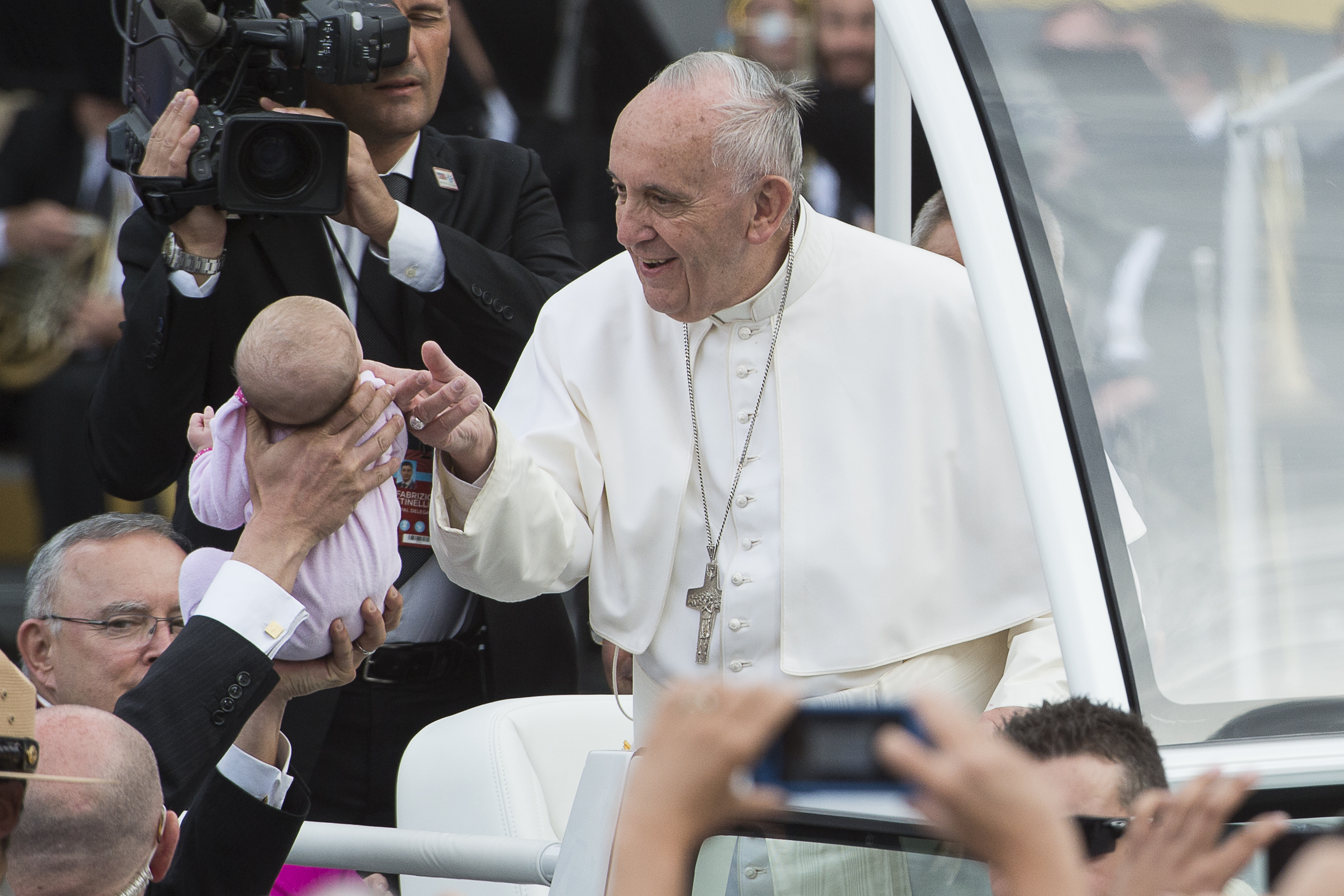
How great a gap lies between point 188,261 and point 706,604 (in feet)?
3.34

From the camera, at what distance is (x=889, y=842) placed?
5.07 ft

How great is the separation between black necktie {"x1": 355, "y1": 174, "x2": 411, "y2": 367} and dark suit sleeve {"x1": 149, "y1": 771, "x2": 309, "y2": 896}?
3.31 feet

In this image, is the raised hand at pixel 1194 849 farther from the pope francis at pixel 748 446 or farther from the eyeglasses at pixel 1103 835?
the pope francis at pixel 748 446

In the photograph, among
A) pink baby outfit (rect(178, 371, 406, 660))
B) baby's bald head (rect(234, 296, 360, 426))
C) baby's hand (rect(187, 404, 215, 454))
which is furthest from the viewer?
baby's hand (rect(187, 404, 215, 454))

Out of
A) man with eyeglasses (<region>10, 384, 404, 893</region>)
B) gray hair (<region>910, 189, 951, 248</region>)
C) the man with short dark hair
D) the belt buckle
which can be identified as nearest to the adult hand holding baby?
man with eyeglasses (<region>10, 384, 404, 893</region>)

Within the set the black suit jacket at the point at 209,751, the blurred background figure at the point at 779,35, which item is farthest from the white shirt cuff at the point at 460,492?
the blurred background figure at the point at 779,35

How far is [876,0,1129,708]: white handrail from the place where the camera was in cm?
181

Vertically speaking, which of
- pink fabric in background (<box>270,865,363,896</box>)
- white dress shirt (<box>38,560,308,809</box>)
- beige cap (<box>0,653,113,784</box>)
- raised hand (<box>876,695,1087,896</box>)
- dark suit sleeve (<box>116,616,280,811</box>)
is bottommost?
pink fabric in background (<box>270,865,363,896</box>)

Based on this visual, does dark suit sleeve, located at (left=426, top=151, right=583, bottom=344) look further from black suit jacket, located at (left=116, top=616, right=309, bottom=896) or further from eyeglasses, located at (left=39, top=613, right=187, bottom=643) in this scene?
black suit jacket, located at (left=116, top=616, right=309, bottom=896)

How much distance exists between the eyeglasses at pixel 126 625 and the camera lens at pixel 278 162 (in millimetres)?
713

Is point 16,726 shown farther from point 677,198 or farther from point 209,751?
point 677,198

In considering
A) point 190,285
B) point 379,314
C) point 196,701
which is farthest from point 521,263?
point 196,701

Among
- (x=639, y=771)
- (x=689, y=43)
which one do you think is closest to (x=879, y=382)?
(x=639, y=771)

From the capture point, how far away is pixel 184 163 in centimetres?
275
